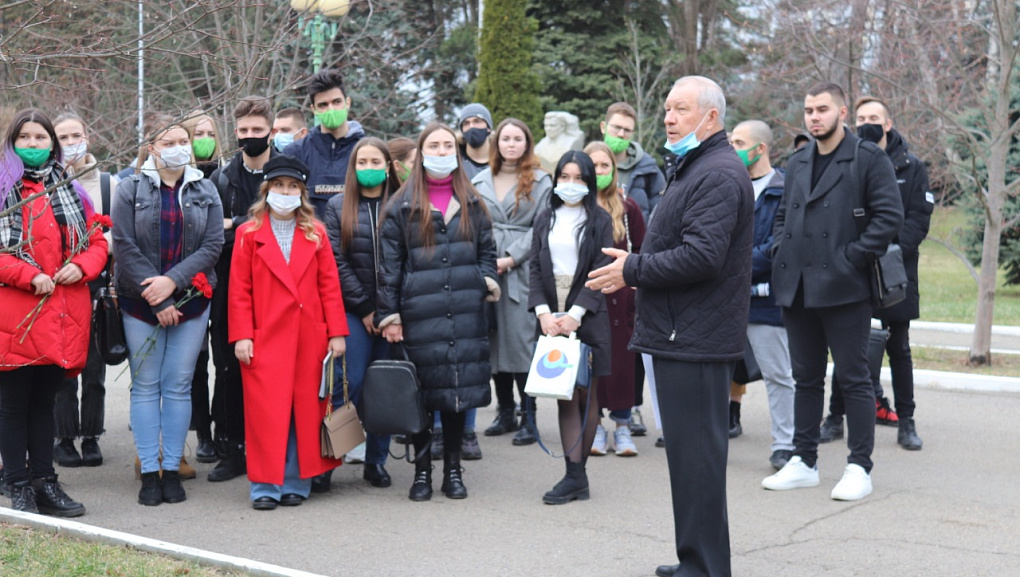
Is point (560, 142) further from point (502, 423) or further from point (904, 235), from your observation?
point (904, 235)

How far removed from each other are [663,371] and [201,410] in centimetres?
406

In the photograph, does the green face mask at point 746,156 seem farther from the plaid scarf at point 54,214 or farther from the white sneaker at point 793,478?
the plaid scarf at point 54,214

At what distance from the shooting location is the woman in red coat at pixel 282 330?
261 inches

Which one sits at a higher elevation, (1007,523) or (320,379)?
(320,379)

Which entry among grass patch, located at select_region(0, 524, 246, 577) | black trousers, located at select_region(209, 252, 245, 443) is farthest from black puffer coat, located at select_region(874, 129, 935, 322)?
grass patch, located at select_region(0, 524, 246, 577)

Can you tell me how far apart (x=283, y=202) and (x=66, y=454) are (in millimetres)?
2523

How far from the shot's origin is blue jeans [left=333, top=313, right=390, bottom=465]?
23.6ft

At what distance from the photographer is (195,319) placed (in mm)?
6816

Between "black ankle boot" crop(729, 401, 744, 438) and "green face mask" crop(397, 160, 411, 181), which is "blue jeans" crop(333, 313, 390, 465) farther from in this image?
"black ankle boot" crop(729, 401, 744, 438)

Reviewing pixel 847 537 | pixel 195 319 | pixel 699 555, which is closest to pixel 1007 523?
pixel 847 537

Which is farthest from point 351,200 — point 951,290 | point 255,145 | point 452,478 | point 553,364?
point 951,290

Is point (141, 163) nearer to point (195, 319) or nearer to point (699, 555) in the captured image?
point (195, 319)

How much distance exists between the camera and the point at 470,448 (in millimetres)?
7957

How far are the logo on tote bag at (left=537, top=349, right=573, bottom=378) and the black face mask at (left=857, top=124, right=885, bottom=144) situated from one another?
2.87 meters
